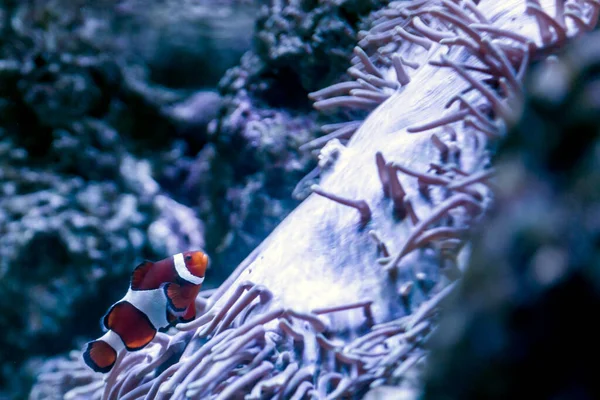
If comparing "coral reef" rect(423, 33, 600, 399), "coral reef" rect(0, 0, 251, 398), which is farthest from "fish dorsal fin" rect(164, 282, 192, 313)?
"coral reef" rect(0, 0, 251, 398)

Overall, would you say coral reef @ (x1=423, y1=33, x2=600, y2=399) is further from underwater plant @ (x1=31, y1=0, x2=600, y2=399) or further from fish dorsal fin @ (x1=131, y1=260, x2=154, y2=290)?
fish dorsal fin @ (x1=131, y1=260, x2=154, y2=290)

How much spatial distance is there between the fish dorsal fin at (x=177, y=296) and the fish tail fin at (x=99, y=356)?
0.72ft

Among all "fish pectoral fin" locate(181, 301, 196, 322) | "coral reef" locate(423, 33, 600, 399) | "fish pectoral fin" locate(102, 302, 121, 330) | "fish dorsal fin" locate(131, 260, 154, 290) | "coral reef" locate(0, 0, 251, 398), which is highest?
"coral reef" locate(0, 0, 251, 398)

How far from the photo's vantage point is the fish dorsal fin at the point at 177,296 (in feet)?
4.72

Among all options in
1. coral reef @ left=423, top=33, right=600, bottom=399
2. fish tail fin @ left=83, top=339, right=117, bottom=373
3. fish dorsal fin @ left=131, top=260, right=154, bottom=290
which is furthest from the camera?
fish dorsal fin @ left=131, top=260, right=154, bottom=290

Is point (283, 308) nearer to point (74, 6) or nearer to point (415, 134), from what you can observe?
point (415, 134)

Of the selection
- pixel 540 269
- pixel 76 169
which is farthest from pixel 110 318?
pixel 76 169

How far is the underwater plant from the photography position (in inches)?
39.7

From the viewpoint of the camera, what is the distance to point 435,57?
146 centimetres

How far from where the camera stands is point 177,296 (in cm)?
146

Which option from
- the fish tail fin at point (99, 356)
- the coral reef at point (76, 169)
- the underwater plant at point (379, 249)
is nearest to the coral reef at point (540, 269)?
the underwater plant at point (379, 249)

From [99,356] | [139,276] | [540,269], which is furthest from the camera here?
[139,276]

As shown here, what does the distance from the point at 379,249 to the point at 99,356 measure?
35.4 inches

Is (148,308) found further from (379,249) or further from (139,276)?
(379,249)
